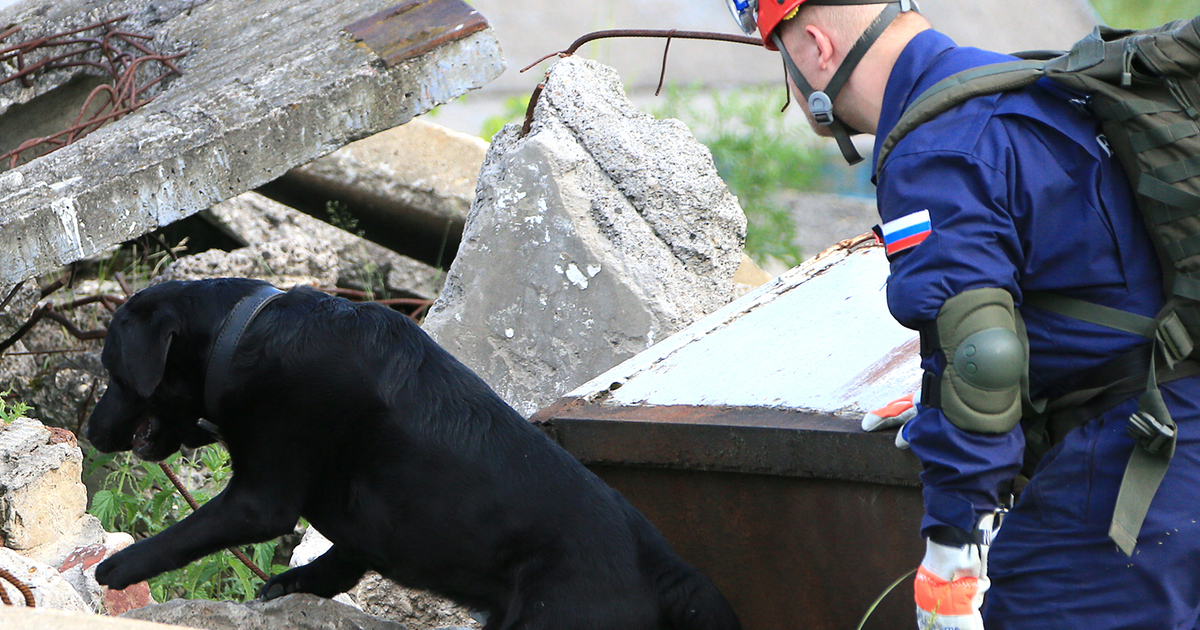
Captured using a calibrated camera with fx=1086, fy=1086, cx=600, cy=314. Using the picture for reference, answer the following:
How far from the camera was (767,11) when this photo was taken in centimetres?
164

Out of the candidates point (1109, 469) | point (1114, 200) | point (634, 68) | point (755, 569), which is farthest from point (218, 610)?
point (634, 68)

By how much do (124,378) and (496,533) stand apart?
824 mm

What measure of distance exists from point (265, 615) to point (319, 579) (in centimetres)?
20

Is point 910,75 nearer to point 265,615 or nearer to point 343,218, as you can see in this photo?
point 265,615

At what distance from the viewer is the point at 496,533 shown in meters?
2.01

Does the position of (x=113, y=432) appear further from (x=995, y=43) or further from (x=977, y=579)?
(x=995, y=43)

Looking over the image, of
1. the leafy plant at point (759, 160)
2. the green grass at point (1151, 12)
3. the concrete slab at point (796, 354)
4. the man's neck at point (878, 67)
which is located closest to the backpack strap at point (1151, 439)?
the man's neck at point (878, 67)

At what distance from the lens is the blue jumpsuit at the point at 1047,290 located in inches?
55.7

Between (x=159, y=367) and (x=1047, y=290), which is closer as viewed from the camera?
(x=1047, y=290)

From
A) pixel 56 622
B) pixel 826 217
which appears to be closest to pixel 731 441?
pixel 56 622

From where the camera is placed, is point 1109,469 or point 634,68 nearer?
point 1109,469

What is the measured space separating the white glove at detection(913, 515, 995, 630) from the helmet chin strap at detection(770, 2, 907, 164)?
→ 1.97 ft

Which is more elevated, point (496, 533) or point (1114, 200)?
point (1114, 200)

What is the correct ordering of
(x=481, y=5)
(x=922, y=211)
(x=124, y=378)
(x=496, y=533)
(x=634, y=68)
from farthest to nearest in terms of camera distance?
(x=481, y=5) < (x=634, y=68) < (x=124, y=378) < (x=496, y=533) < (x=922, y=211)
